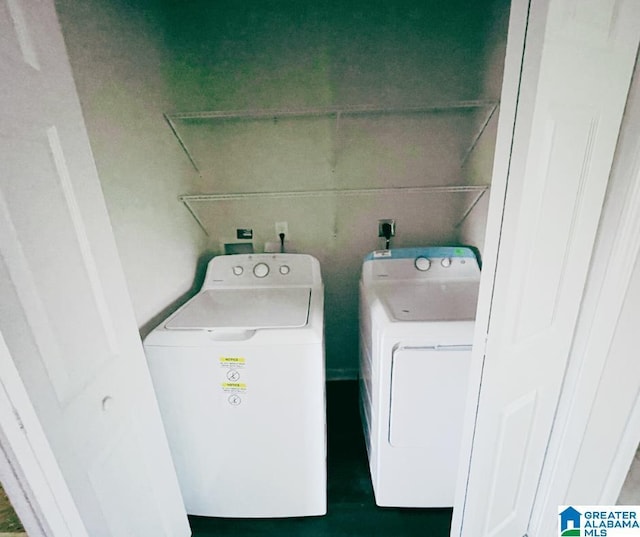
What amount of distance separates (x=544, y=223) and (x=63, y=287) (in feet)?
4.16

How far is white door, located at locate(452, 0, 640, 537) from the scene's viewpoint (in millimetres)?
627

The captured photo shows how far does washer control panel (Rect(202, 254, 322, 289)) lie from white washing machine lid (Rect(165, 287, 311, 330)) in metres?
0.06

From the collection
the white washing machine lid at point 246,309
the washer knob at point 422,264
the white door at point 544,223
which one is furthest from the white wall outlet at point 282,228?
the white door at point 544,223

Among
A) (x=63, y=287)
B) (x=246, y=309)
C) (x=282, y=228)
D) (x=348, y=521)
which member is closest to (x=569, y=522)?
(x=348, y=521)

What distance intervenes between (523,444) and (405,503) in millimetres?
793

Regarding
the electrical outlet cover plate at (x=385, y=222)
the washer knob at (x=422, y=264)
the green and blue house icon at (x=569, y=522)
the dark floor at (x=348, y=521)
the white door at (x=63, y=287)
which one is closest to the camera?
the white door at (x=63, y=287)

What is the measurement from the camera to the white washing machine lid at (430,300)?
4.46ft

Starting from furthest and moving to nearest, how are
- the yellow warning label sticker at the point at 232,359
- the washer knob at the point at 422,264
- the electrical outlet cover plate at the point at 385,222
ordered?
the electrical outlet cover plate at the point at 385,222 → the washer knob at the point at 422,264 → the yellow warning label sticker at the point at 232,359

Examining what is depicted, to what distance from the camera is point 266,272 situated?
187 centimetres

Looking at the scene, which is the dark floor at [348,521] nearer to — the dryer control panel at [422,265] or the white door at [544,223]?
the white door at [544,223]

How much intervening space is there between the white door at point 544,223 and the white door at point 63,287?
1.12 m

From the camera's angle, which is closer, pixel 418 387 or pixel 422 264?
pixel 418 387

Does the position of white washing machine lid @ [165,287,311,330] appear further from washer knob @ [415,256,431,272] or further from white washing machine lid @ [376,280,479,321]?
washer knob @ [415,256,431,272]

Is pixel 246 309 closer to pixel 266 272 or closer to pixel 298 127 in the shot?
pixel 266 272
